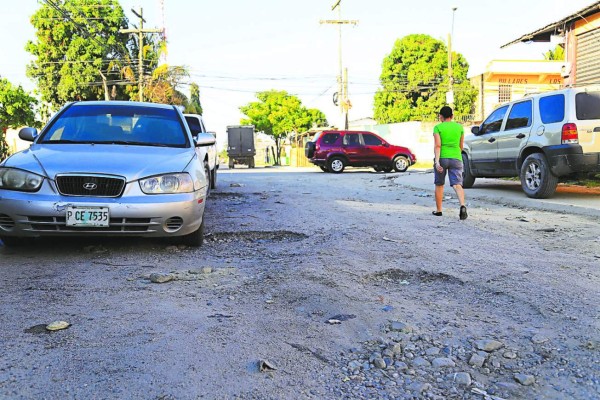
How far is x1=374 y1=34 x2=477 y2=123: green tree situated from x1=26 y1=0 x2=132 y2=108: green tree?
22.2 m

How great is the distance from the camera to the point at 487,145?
35.0 ft

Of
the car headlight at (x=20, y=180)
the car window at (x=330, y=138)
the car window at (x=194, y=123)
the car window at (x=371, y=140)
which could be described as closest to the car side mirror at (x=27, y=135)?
the car headlight at (x=20, y=180)

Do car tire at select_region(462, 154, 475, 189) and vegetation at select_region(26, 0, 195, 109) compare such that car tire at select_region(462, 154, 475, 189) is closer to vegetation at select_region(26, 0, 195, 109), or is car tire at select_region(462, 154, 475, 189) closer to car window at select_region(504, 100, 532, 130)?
car window at select_region(504, 100, 532, 130)

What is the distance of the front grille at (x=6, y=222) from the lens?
4.50 m

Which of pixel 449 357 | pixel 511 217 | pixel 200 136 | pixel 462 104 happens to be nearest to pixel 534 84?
pixel 462 104

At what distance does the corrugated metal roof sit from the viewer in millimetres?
14017

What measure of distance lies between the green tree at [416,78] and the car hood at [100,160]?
38764 mm

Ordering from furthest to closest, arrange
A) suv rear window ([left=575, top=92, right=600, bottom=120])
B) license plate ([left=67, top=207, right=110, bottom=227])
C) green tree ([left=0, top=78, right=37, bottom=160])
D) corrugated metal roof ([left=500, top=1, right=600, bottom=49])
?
1. green tree ([left=0, top=78, right=37, bottom=160])
2. corrugated metal roof ([left=500, top=1, right=600, bottom=49])
3. suv rear window ([left=575, top=92, right=600, bottom=120])
4. license plate ([left=67, top=207, right=110, bottom=227])

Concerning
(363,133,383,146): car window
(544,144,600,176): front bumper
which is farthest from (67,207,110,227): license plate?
(363,133,383,146): car window

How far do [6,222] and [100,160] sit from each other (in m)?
0.95

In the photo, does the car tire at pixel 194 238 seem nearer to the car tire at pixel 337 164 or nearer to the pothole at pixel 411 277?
the pothole at pixel 411 277

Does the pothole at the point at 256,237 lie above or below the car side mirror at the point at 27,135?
below

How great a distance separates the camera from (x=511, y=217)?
755 cm

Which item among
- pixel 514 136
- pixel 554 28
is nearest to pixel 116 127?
pixel 514 136
